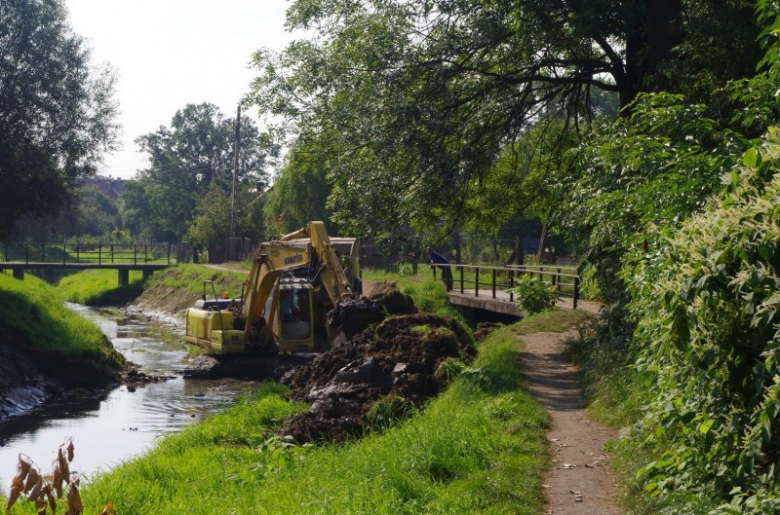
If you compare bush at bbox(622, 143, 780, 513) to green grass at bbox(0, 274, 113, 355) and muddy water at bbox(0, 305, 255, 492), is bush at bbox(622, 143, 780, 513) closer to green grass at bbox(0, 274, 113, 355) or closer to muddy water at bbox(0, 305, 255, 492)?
muddy water at bbox(0, 305, 255, 492)

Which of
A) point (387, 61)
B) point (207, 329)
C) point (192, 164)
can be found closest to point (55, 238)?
point (192, 164)

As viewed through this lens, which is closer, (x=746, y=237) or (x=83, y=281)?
(x=746, y=237)

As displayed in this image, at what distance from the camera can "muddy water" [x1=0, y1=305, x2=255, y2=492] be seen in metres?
17.2

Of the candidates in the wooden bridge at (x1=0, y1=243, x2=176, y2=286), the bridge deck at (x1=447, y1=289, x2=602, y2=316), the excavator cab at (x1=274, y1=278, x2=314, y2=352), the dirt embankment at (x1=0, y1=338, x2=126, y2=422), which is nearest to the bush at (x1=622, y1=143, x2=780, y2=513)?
the bridge deck at (x1=447, y1=289, x2=602, y2=316)

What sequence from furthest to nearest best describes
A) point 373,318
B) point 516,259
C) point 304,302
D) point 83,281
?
point 83,281 < point 516,259 < point 304,302 < point 373,318

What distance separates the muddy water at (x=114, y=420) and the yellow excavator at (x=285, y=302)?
64.8 inches

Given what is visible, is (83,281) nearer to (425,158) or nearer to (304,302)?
(304,302)

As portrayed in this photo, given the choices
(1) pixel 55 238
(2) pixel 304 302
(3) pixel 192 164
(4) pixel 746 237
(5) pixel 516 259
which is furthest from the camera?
(3) pixel 192 164

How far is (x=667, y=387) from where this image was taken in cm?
650

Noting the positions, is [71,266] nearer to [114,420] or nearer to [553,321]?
[114,420]

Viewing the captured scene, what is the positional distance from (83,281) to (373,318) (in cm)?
4360

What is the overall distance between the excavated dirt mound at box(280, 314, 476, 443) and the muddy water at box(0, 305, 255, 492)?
2349mm

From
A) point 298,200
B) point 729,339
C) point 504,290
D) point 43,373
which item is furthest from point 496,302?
point 298,200

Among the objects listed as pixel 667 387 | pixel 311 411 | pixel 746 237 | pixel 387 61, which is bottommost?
pixel 311 411
